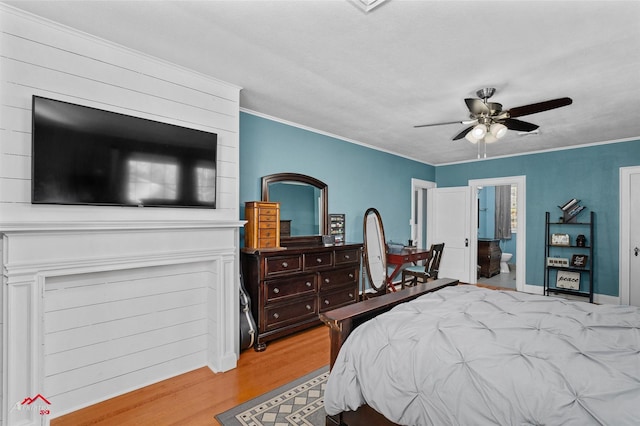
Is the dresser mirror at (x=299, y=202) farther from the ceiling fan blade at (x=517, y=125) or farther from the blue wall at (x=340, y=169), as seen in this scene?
the ceiling fan blade at (x=517, y=125)

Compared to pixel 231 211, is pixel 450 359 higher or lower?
lower

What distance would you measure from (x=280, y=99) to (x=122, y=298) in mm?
2225

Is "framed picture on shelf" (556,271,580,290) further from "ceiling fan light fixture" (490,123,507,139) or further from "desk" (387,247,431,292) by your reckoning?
"ceiling fan light fixture" (490,123,507,139)

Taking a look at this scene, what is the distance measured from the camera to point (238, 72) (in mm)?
2578

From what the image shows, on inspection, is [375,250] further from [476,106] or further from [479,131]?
[476,106]

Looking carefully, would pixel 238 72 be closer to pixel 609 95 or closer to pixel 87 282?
pixel 87 282

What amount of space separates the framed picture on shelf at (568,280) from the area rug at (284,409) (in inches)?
182

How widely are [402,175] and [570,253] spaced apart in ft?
9.74

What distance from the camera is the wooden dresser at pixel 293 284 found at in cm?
309

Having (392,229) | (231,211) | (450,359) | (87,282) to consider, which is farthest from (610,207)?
(87,282)

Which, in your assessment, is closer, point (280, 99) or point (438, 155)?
point (280, 99)

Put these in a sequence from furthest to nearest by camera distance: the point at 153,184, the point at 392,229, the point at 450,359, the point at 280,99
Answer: the point at 392,229
the point at 280,99
the point at 153,184
the point at 450,359

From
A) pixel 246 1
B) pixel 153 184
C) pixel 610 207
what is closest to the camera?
pixel 246 1

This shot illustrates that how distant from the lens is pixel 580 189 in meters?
5.02
